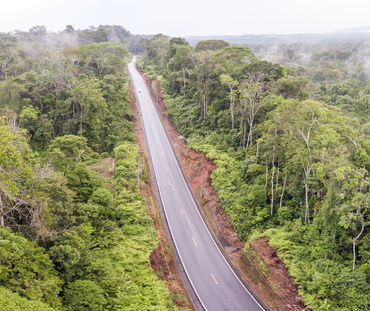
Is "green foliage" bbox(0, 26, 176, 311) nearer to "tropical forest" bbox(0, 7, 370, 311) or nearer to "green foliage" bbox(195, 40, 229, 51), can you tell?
"tropical forest" bbox(0, 7, 370, 311)

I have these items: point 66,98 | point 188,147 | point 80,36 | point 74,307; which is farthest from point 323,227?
point 80,36

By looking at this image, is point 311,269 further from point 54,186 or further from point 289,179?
point 54,186

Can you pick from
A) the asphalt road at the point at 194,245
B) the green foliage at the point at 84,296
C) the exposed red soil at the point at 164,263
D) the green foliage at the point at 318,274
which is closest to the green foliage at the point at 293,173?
the green foliage at the point at 318,274

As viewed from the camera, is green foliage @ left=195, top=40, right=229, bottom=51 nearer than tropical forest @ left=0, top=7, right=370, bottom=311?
No

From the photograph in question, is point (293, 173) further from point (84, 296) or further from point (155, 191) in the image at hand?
point (84, 296)

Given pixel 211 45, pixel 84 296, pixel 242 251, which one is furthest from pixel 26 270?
pixel 211 45

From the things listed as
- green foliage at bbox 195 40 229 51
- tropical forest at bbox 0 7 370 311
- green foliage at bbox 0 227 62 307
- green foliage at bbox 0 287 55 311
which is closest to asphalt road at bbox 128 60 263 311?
tropical forest at bbox 0 7 370 311

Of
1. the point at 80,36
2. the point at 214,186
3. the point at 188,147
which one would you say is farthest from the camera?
the point at 80,36
